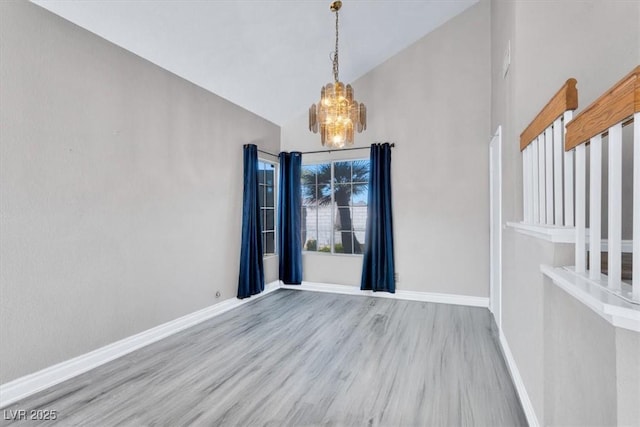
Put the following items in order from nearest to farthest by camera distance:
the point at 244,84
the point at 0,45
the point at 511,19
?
the point at 0,45 → the point at 511,19 → the point at 244,84

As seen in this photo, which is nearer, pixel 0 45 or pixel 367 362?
pixel 0 45

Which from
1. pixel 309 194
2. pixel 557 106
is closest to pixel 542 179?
pixel 557 106

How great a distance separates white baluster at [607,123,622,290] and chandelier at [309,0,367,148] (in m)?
2.33

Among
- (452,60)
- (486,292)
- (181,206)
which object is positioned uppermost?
(452,60)

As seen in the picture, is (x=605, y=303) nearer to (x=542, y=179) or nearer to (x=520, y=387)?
(x=542, y=179)

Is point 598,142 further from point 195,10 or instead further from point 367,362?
point 195,10

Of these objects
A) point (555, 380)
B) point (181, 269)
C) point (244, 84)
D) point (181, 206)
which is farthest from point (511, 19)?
point (181, 269)

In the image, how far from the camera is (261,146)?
4.62 metres

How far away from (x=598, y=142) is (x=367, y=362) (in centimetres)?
226

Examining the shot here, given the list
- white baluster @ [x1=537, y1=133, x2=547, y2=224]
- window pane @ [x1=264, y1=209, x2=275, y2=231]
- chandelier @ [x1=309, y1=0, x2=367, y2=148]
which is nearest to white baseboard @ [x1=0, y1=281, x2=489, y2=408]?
window pane @ [x1=264, y1=209, x2=275, y2=231]

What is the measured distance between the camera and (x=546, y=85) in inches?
78.4

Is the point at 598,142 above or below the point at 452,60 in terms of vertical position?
below

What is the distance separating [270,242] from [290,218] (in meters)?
0.56

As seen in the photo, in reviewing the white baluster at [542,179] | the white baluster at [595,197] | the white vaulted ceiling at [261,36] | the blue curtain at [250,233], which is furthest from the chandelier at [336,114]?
the white baluster at [595,197]
